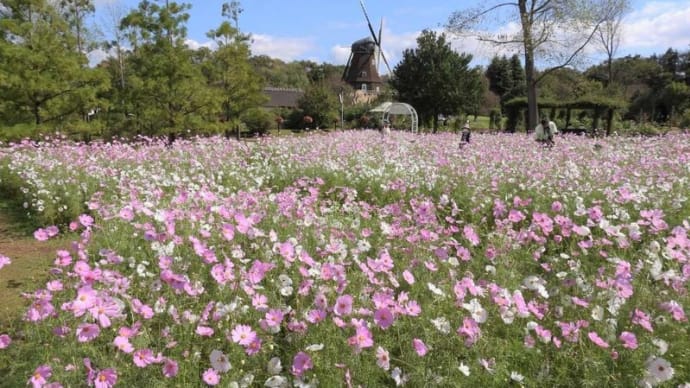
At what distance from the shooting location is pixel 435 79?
99.9 ft

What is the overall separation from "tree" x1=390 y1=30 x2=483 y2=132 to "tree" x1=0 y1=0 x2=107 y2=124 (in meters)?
20.6

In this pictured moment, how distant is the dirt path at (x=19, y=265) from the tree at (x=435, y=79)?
25953 millimetres

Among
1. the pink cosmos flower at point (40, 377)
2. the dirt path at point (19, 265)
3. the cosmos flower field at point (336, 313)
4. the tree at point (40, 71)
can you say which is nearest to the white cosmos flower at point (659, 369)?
the cosmos flower field at point (336, 313)

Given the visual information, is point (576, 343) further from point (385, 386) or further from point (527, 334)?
point (385, 386)

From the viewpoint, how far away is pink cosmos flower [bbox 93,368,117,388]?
187cm

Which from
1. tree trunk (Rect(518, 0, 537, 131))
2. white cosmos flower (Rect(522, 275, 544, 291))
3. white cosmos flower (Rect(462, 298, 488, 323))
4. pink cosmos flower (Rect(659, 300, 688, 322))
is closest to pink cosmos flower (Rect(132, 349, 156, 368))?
white cosmos flower (Rect(462, 298, 488, 323))

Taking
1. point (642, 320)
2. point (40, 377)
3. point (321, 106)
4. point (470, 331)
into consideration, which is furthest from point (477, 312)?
point (321, 106)

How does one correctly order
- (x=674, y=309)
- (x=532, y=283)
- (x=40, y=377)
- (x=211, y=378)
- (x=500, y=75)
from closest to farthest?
(x=40, y=377)
(x=211, y=378)
(x=674, y=309)
(x=532, y=283)
(x=500, y=75)

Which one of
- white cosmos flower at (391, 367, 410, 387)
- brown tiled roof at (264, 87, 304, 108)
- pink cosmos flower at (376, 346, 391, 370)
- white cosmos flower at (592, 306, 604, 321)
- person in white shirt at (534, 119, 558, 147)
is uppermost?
brown tiled roof at (264, 87, 304, 108)

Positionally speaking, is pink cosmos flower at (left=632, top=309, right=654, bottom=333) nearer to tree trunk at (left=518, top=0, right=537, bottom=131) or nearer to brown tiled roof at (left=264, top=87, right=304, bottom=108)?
tree trunk at (left=518, top=0, right=537, bottom=131)

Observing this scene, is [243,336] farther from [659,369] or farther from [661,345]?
[661,345]

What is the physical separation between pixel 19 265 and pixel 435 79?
27942 mm

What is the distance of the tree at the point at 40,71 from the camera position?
12.9 meters

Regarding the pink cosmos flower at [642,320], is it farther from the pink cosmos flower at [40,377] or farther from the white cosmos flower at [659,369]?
the pink cosmos flower at [40,377]
